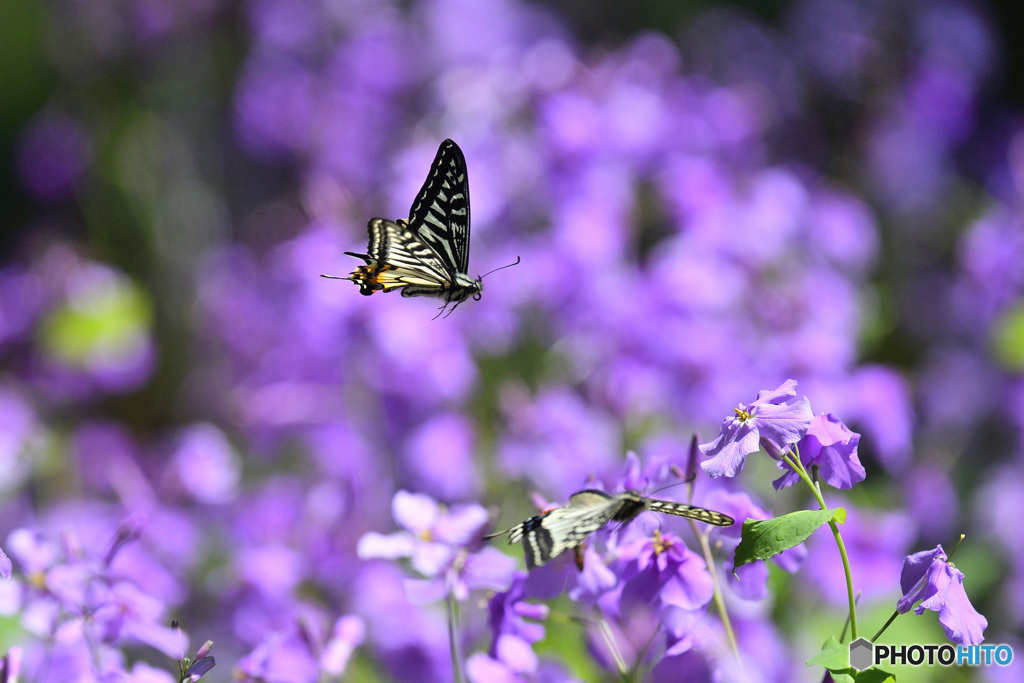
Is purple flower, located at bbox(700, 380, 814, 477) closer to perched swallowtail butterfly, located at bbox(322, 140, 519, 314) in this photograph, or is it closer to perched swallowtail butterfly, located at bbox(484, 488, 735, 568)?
perched swallowtail butterfly, located at bbox(484, 488, 735, 568)

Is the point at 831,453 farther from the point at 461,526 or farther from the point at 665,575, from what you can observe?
the point at 461,526

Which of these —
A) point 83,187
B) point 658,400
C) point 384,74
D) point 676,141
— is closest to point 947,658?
point 658,400

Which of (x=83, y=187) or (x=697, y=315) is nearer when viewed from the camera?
(x=697, y=315)

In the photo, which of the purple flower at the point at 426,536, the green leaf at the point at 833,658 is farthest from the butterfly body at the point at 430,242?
the green leaf at the point at 833,658

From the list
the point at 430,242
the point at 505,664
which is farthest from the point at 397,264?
the point at 505,664

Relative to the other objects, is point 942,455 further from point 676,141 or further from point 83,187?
point 83,187

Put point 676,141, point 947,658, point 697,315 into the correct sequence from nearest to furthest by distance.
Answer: point 947,658, point 697,315, point 676,141
